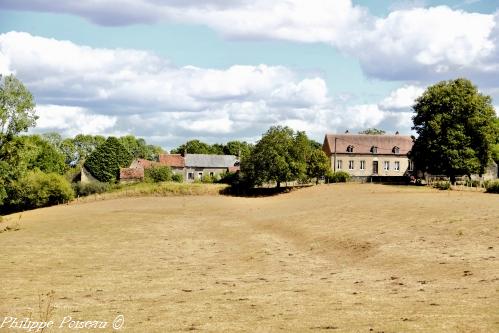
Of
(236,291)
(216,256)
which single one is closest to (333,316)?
(236,291)

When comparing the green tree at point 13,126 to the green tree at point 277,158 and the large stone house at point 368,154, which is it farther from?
the large stone house at point 368,154

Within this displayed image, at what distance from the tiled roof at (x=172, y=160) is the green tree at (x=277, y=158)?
4172 centimetres

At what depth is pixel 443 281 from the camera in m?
21.2

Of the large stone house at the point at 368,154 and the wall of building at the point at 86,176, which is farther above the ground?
the large stone house at the point at 368,154

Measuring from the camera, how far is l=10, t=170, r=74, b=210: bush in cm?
8350

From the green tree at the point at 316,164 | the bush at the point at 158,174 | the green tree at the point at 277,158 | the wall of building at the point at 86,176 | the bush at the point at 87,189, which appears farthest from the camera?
the wall of building at the point at 86,176

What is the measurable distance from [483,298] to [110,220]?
47.8m

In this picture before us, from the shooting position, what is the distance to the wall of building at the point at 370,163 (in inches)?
4525

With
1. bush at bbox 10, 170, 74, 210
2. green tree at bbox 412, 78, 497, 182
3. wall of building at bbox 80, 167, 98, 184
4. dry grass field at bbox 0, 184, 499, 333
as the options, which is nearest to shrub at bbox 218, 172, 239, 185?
wall of building at bbox 80, 167, 98, 184

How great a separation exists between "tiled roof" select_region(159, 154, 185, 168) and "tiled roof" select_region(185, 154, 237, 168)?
1.29 metres

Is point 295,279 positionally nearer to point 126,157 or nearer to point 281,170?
point 281,170

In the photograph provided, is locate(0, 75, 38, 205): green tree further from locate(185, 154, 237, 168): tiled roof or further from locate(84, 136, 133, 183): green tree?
locate(185, 154, 237, 168): tiled roof

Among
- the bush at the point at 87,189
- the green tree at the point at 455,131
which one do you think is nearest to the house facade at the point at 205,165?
the bush at the point at 87,189

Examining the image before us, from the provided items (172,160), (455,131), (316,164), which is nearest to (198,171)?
(172,160)
